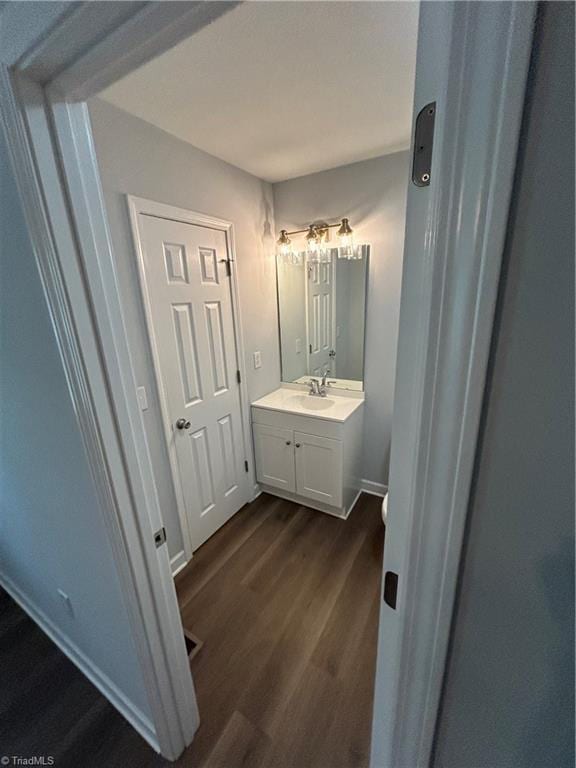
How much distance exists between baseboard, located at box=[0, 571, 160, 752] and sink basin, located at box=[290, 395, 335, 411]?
1.67 m

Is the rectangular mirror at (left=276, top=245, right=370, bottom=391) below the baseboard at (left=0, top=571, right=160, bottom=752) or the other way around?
the other way around

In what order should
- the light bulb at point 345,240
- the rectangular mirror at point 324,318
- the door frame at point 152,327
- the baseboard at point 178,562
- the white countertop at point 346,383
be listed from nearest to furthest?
the door frame at point 152,327 < the baseboard at point 178,562 < the light bulb at point 345,240 < the rectangular mirror at point 324,318 < the white countertop at point 346,383

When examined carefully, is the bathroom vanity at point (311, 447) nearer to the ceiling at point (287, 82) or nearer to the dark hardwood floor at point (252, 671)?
the dark hardwood floor at point (252, 671)

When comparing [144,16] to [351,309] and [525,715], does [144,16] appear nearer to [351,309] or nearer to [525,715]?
[525,715]

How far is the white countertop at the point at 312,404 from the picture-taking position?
6.67ft

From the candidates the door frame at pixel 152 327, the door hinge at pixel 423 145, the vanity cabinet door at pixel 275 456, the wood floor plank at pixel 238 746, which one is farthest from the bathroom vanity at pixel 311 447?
the door hinge at pixel 423 145

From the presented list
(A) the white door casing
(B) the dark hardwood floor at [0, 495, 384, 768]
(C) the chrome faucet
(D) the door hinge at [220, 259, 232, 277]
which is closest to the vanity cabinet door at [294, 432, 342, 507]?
(B) the dark hardwood floor at [0, 495, 384, 768]

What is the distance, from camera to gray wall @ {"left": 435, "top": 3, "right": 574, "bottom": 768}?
0.96 feet

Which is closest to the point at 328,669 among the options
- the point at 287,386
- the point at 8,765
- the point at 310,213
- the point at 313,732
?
the point at 313,732

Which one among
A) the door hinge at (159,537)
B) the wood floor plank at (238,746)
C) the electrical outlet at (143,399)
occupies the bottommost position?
the wood floor plank at (238,746)

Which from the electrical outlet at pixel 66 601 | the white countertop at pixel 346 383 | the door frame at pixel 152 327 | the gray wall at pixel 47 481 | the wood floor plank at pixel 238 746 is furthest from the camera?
the white countertop at pixel 346 383

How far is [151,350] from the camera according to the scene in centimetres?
153

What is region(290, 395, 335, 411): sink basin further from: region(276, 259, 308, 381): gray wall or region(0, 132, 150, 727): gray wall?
region(0, 132, 150, 727): gray wall

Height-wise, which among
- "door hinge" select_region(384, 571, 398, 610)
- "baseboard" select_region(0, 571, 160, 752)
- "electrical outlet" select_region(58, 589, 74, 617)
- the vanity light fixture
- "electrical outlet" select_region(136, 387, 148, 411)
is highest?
the vanity light fixture
